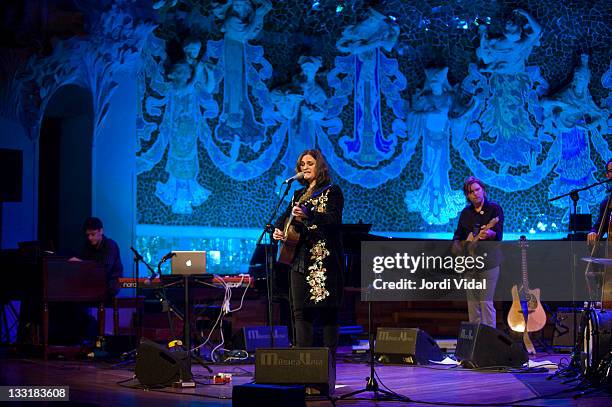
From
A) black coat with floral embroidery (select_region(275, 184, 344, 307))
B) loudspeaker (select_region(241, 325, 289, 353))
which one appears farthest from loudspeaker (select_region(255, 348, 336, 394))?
loudspeaker (select_region(241, 325, 289, 353))

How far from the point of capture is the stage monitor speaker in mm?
9422

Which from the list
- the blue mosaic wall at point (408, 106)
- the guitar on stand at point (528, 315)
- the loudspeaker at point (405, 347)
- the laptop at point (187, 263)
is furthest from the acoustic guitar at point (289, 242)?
the blue mosaic wall at point (408, 106)

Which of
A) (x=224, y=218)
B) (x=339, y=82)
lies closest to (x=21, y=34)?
(x=224, y=218)

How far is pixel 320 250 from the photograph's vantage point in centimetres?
571

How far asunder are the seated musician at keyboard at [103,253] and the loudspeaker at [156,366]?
9.05 ft

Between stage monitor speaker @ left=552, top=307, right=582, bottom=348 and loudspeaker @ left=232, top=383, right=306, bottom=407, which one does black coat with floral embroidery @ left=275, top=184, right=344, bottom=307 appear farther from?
stage monitor speaker @ left=552, top=307, right=582, bottom=348

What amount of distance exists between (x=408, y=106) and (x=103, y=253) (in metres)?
6.26

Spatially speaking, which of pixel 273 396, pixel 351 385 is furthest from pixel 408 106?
pixel 273 396

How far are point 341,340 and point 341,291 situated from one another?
4.35m

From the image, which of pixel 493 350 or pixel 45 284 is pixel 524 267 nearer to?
pixel 493 350

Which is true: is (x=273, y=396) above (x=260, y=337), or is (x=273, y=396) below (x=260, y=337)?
above

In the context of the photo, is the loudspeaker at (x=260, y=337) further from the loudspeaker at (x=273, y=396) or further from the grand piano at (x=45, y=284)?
the loudspeaker at (x=273, y=396)

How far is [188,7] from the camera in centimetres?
A: 1194

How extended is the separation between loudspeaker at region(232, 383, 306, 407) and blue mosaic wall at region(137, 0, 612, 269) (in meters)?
7.56
